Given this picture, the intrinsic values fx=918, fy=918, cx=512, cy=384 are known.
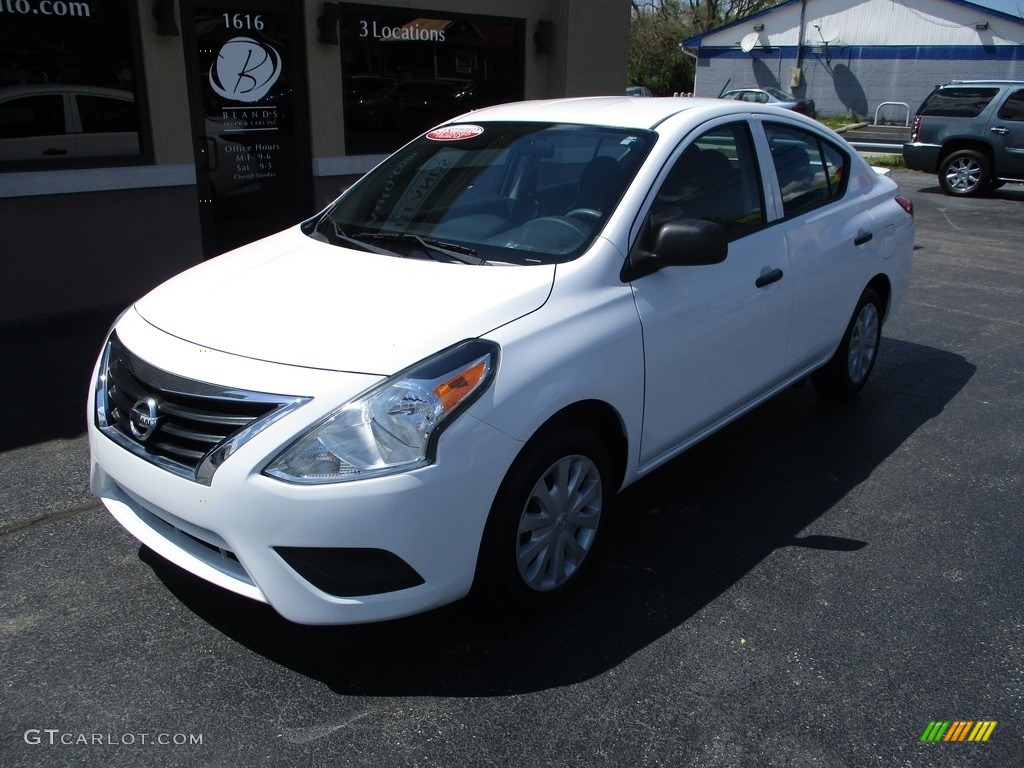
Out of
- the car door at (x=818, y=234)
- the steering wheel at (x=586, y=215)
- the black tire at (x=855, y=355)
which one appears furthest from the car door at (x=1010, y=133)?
the steering wheel at (x=586, y=215)

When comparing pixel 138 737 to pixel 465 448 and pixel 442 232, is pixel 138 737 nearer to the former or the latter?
pixel 465 448

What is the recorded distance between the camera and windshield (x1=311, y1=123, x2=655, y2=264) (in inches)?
140

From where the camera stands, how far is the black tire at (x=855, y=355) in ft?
17.1

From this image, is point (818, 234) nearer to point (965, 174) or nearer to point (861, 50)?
point (965, 174)

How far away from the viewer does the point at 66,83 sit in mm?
6750

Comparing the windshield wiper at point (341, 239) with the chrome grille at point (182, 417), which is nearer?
the chrome grille at point (182, 417)

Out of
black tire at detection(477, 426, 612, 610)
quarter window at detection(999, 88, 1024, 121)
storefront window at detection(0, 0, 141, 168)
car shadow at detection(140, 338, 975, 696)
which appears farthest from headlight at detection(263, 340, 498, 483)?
quarter window at detection(999, 88, 1024, 121)

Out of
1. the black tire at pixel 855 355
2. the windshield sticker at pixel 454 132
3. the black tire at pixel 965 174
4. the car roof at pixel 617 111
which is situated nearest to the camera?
the car roof at pixel 617 111

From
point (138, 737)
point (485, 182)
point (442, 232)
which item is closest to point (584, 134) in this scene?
point (485, 182)

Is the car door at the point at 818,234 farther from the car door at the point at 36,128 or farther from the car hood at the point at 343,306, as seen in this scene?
the car door at the point at 36,128

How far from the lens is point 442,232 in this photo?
3.79 m

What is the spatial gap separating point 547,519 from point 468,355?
2.24ft

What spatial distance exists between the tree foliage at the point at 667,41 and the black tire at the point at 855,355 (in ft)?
132

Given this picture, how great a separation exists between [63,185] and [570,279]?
5.00 m
